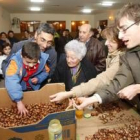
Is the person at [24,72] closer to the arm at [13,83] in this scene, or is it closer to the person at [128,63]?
the arm at [13,83]

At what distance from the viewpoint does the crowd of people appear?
1.30 metres

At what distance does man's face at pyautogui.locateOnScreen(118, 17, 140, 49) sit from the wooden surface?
1.77 feet

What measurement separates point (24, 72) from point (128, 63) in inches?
36.5

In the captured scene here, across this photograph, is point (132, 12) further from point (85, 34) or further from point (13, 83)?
point (85, 34)

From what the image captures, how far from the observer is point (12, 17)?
43.3ft

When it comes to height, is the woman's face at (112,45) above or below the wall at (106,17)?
below

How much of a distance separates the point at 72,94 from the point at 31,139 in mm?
602

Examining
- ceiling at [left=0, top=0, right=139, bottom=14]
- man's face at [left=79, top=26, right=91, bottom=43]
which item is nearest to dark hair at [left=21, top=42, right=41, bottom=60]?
man's face at [left=79, top=26, right=91, bottom=43]

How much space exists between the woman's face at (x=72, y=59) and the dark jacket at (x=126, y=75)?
25.2 inches

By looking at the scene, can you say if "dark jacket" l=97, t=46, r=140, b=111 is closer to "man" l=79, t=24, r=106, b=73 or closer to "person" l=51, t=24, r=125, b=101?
"person" l=51, t=24, r=125, b=101

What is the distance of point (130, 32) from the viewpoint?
1.28 meters

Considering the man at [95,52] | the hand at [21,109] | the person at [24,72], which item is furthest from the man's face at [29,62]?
the man at [95,52]

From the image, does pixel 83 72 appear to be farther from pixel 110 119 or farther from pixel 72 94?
pixel 110 119

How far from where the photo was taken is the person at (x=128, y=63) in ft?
4.14
